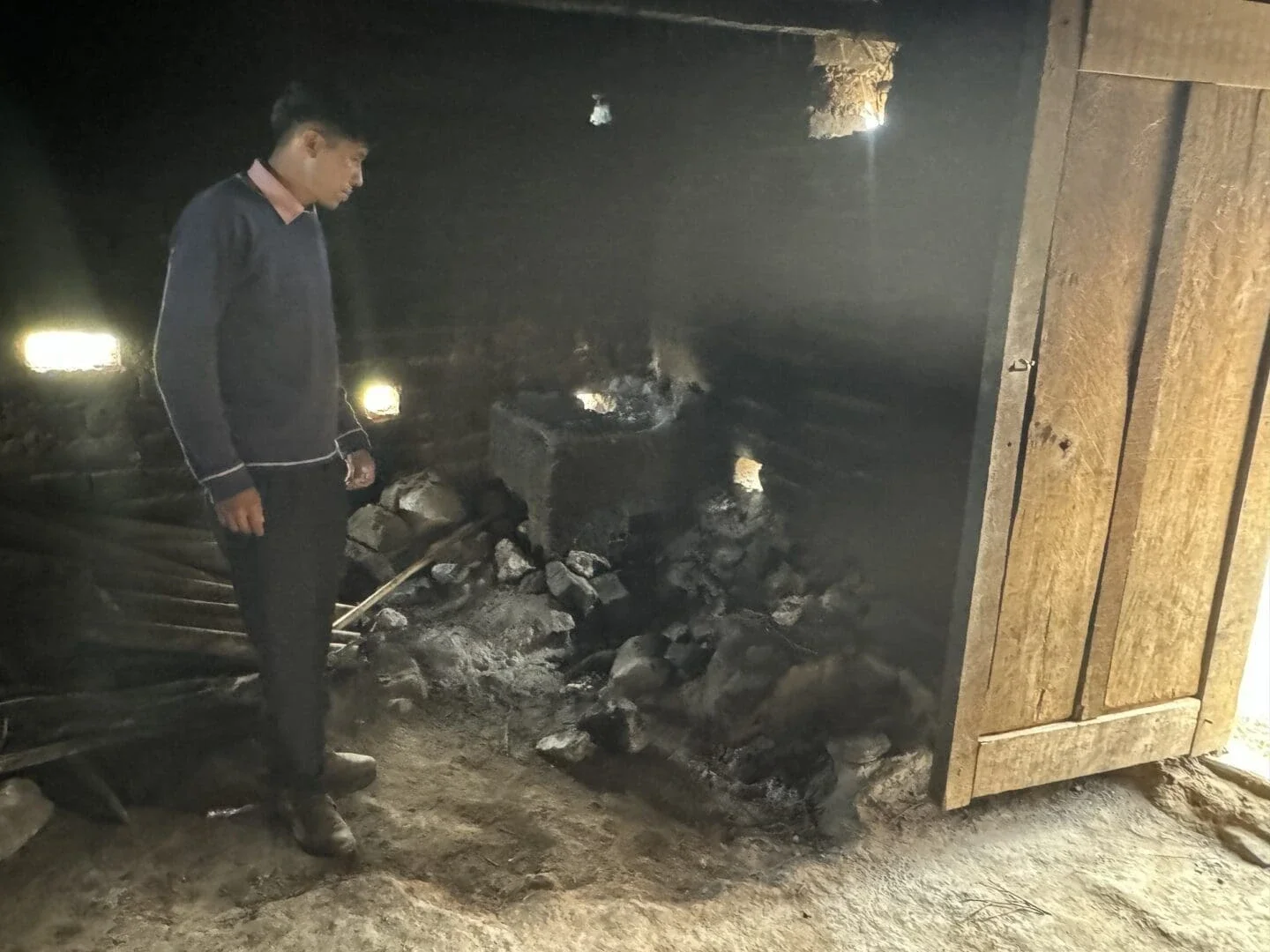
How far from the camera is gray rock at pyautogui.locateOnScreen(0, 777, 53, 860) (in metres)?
2.53

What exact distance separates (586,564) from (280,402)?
2510mm

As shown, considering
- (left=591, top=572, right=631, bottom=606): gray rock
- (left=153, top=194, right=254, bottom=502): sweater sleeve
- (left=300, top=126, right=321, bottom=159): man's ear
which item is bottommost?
(left=591, top=572, right=631, bottom=606): gray rock

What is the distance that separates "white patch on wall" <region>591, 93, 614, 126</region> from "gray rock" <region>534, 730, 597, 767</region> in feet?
11.8

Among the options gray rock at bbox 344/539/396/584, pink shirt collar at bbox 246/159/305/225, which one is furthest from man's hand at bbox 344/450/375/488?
gray rock at bbox 344/539/396/584

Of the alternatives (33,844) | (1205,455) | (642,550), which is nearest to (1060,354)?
(1205,455)

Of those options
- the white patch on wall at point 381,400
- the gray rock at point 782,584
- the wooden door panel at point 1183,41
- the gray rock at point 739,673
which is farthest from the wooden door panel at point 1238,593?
the white patch on wall at point 381,400

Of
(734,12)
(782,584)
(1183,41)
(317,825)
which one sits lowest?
(317,825)

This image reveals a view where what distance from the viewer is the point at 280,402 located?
247 centimetres

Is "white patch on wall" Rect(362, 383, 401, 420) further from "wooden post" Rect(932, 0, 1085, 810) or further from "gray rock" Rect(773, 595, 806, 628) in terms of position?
"wooden post" Rect(932, 0, 1085, 810)

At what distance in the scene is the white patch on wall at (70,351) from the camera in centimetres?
372

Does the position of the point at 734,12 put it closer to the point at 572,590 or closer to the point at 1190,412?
the point at 1190,412

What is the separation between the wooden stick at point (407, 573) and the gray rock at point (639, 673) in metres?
1.23

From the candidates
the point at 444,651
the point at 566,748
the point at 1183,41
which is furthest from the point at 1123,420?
the point at 444,651

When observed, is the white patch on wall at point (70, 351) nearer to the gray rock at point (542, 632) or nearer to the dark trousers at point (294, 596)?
the dark trousers at point (294, 596)
